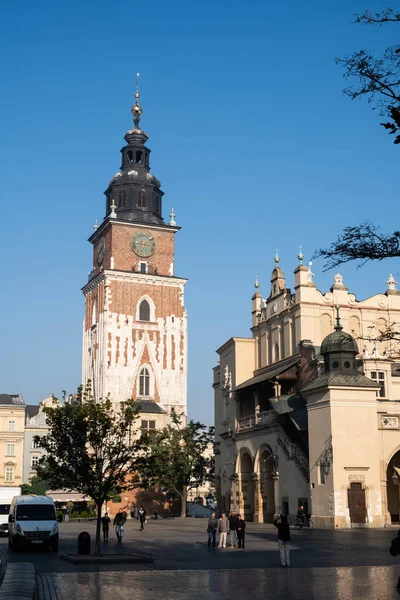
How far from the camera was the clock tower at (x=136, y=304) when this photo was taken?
81.8 metres

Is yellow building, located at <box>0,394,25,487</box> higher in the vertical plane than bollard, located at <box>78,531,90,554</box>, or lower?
higher

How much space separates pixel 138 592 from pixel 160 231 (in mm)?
72574

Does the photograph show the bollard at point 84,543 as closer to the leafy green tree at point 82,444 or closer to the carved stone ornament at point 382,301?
the leafy green tree at point 82,444

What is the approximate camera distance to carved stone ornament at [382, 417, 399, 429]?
43.3 m

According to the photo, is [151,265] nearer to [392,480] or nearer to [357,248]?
[392,480]

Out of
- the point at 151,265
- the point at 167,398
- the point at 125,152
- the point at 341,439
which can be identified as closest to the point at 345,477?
the point at 341,439

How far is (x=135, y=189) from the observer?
8744 cm

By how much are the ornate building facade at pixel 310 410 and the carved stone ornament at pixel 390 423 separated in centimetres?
7

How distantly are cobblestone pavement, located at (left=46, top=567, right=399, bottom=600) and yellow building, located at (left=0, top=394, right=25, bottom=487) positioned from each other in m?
83.8

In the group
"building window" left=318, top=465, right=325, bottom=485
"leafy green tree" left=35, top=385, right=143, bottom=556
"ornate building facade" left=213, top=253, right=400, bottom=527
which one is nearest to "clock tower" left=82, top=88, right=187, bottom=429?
"ornate building facade" left=213, top=253, right=400, bottom=527

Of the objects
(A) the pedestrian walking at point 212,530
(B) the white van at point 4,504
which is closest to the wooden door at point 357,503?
(A) the pedestrian walking at point 212,530

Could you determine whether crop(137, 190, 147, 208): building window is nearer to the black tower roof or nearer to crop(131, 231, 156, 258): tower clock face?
the black tower roof

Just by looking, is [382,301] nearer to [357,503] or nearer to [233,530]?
[357,503]

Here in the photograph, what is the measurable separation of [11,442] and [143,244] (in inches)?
1343
